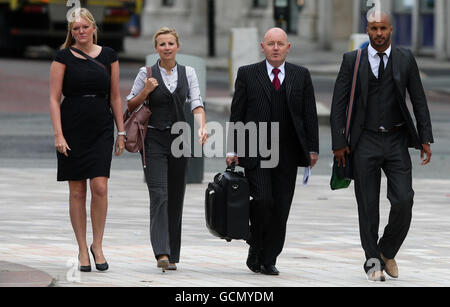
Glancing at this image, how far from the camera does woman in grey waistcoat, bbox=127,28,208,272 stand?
8.55m

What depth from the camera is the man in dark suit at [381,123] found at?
8.29 metres

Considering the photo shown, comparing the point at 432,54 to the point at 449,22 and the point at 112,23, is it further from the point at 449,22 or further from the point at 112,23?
the point at 112,23

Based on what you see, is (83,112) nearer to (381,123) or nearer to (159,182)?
(159,182)

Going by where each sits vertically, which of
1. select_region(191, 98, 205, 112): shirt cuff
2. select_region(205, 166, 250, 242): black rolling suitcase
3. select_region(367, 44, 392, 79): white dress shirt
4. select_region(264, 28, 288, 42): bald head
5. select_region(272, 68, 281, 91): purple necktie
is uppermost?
select_region(264, 28, 288, 42): bald head

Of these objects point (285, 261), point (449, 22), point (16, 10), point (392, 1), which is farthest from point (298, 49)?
point (285, 261)

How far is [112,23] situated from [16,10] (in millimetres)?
2597

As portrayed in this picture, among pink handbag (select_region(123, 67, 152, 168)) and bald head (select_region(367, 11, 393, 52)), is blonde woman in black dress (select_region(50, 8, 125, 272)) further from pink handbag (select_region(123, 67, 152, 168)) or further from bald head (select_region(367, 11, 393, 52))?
bald head (select_region(367, 11, 393, 52))

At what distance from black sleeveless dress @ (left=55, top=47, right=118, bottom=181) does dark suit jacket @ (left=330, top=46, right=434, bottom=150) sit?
4.78 ft

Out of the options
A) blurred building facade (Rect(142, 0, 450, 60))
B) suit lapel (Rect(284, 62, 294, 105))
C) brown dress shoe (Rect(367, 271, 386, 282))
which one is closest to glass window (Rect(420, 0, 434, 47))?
blurred building facade (Rect(142, 0, 450, 60))

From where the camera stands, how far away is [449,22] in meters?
35.8

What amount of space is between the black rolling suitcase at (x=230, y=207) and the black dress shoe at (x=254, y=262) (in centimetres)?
28

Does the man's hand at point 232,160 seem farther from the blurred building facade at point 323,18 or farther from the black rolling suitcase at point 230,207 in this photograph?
the blurred building facade at point 323,18

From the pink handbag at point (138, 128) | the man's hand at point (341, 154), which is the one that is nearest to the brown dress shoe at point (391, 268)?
the man's hand at point (341, 154)

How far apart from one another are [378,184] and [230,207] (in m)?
0.92
